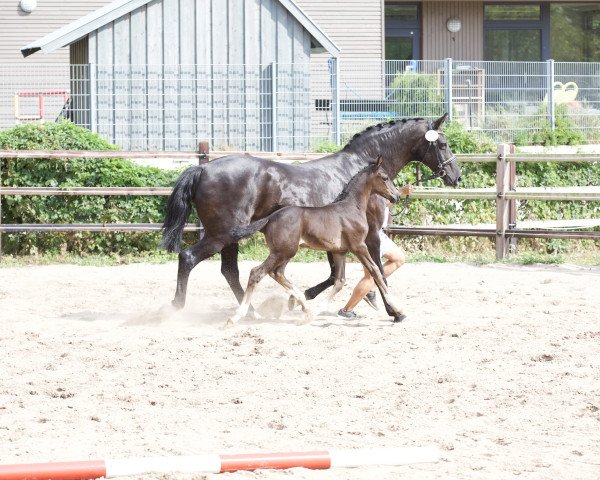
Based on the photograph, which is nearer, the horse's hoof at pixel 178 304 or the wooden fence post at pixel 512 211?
the horse's hoof at pixel 178 304

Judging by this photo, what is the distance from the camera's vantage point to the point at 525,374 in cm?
701

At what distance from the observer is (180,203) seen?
30.7 feet

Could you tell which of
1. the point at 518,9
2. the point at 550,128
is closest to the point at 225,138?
the point at 550,128

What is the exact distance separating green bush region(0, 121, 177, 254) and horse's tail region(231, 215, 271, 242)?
5.39 metres

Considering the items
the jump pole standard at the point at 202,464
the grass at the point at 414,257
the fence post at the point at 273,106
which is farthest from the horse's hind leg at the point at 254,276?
the fence post at the point at 273,106

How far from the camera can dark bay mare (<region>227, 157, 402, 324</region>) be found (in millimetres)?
8766

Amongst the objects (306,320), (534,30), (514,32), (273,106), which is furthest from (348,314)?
(534,30)

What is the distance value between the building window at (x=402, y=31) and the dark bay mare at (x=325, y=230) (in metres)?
18.8

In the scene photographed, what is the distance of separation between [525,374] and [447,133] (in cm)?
1054

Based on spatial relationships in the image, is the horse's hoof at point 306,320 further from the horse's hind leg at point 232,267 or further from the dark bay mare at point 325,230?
the horse's hind leg at point 232,267

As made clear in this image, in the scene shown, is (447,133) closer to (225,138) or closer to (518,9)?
(225,138)

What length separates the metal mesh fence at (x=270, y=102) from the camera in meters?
18.9

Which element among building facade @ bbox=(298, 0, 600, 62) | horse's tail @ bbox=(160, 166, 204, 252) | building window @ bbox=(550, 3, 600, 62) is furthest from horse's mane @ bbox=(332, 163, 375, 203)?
building window @ bbox=(550, 3, 600, 62)

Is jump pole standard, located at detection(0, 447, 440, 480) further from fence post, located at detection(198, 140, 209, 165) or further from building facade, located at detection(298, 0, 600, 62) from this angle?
building facade, located at detection(298, 0, 600, 62)
